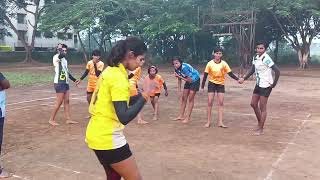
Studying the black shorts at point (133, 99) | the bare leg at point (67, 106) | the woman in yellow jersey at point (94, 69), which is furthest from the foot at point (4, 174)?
the woman in yellow jersey at point (94, 69)

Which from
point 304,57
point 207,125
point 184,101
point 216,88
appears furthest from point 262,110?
point 304,57

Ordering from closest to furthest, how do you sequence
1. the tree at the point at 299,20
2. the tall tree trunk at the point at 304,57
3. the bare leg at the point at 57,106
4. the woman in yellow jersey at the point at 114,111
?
the woman in yellow jersey at the point at 114,111, the bare leg at the point at 57,106, the tree at the point at 299,20, the tall tree trunk at the point at 304,57

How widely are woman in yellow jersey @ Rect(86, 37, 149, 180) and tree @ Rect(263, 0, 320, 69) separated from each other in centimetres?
2568

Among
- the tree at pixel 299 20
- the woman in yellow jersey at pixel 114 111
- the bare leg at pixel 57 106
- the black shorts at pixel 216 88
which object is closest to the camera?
the woman in yellow jersey at pixel 114 111

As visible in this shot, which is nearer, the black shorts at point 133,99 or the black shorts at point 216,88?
the black shorts at point 133,99

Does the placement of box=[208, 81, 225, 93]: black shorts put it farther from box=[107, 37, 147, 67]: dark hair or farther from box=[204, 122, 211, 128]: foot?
box=[107, 37, 147, 67]: dark hair

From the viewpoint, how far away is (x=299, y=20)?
30.7m

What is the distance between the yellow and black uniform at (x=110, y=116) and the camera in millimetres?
2955

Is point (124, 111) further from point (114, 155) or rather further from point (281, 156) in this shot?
point (281, 156)

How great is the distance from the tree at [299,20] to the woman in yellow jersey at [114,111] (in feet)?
84.3

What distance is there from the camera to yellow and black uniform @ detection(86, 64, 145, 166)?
2.96 metres

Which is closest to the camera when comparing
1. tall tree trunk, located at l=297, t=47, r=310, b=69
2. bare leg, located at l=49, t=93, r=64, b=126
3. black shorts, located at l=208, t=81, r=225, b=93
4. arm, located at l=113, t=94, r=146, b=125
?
arm, located at l=113, t=94, r=146, b=125

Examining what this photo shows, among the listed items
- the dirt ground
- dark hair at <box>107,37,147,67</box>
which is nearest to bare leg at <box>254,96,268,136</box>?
the dirt ground

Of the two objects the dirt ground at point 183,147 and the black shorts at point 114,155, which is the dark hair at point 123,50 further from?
the dirt ground at point 183,147
